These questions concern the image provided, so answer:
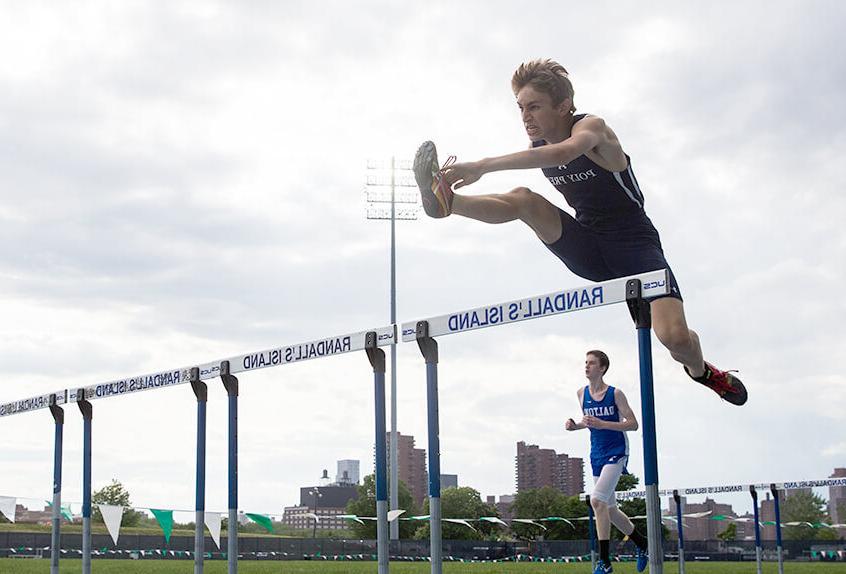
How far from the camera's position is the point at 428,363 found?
837cm

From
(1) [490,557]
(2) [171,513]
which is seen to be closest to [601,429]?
(2) [171,513]

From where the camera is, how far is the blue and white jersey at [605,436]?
9406mm

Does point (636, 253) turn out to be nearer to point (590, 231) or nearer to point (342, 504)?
point (590, 231)

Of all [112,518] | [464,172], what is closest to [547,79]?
[464,172]

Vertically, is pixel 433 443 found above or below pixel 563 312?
below

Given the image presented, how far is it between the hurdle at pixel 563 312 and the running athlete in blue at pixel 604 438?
5.37 ft

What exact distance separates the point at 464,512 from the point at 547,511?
10.1 m

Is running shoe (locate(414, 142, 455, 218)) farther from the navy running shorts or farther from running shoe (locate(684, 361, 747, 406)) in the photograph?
running shoe (locate(684, 361, 747, 406))

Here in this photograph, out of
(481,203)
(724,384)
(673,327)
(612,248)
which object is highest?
(481,203)

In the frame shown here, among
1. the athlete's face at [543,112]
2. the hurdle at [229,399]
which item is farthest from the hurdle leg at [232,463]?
the athlete's face at [543,112]

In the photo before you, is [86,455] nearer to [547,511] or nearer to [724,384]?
[724,384]

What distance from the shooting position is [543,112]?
27.3 feet

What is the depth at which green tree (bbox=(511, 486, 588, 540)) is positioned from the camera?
236ft

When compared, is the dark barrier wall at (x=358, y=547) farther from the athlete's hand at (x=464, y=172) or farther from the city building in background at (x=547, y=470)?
the athlete's hand at (x=464, y=172)
